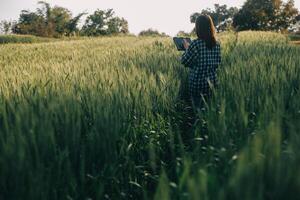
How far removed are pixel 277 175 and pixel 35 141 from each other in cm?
93

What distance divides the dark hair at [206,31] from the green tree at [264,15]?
→ 38640 mm

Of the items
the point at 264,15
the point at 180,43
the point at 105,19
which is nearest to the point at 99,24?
the point at 105,19

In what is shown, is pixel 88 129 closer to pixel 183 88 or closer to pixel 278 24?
pixel 183 88

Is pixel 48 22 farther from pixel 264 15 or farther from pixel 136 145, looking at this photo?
pixel 136 145

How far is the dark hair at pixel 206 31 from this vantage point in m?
3.82

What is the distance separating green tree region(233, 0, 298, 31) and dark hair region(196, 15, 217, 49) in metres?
38.6

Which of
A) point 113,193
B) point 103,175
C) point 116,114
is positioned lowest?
point 113,193

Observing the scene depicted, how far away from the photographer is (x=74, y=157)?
179 centimetres

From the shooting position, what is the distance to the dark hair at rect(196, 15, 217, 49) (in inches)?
151

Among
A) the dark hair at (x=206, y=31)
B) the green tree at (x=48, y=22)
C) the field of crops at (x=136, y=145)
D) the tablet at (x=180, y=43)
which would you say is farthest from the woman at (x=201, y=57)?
the green tree at (x=48, y=22)

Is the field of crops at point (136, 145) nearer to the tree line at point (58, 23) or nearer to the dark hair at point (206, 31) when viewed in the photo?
the dark hair at point (206, 31)

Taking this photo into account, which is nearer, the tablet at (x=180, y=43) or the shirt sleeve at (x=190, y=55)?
the shirt sleeve at (x=190, y=55)

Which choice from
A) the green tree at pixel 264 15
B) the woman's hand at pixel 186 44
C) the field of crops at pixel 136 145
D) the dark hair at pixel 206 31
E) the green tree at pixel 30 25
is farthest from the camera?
the green tree at pixel 264 15

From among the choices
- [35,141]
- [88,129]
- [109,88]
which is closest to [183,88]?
[109,88]
